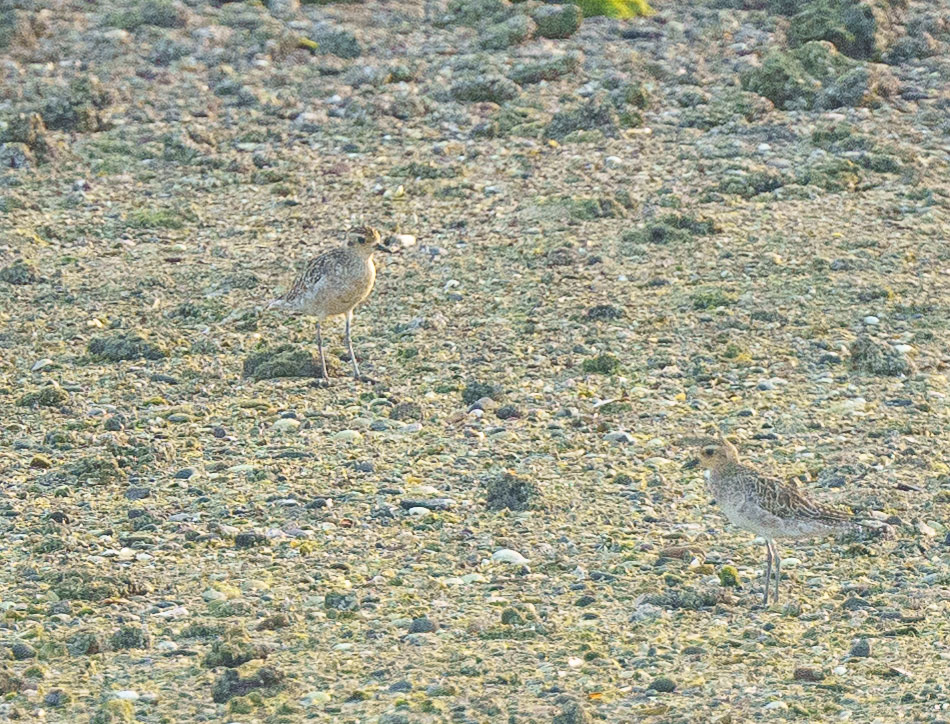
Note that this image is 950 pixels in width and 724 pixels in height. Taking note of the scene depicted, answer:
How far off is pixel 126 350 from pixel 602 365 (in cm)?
350

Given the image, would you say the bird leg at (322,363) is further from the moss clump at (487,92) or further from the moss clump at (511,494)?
the moss clump at (487,92)

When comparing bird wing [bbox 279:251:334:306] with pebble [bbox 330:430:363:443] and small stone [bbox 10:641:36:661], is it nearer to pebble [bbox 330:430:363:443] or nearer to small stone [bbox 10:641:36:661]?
pebble [bbox 330:430:363:443]

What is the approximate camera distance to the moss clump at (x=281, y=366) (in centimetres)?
1216

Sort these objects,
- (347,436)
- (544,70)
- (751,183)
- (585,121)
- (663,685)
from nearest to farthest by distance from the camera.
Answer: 1. (663,685)
2. (347,436)
3. (751,183)
4. (585,121)
5. (544,70)

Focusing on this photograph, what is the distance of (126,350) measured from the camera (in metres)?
12.5

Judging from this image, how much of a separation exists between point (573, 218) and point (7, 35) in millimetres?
8005

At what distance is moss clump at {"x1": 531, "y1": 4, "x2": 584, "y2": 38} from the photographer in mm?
18953

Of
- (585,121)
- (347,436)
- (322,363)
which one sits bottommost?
(347,436)

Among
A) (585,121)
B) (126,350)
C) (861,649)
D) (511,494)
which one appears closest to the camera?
(861,649)

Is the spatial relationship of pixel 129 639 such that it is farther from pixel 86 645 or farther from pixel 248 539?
pixel 248 539

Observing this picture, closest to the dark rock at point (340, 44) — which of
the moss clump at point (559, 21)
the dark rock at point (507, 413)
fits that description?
the moss clump at point (559, 21)

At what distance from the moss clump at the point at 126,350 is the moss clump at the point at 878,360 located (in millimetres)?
5003

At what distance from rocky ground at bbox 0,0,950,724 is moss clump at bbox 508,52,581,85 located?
67 mm

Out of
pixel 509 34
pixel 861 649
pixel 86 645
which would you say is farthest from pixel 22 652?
pixel 509 34
